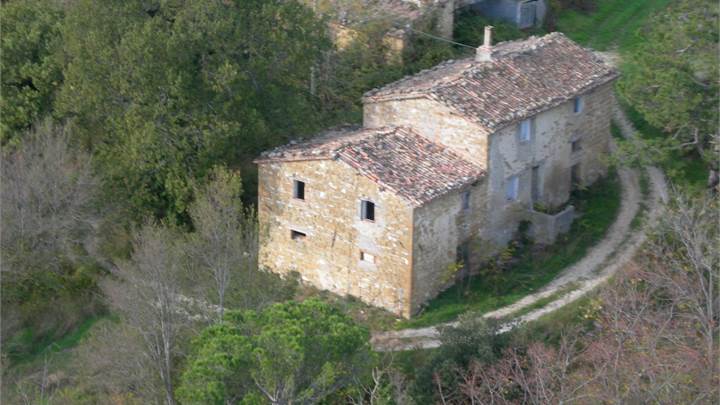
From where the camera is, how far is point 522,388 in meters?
28.4

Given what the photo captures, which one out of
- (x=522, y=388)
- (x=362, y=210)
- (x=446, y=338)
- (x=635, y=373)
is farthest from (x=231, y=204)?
(x=635, y=373)

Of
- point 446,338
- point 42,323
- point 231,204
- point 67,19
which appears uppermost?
point 67,19

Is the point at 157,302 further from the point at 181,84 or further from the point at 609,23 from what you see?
the point at 609,23

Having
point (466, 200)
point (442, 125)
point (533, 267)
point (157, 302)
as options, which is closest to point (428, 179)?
point (466, 200)

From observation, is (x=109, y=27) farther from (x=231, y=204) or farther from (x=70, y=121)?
(x=231, y=204)

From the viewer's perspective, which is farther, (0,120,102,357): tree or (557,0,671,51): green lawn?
(557,0,671,51): green lawn

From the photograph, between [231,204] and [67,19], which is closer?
[231,204]

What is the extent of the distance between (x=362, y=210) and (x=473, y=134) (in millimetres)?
3516

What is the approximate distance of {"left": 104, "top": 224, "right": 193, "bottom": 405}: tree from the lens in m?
29.2

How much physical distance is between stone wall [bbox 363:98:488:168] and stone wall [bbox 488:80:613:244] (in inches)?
16.3

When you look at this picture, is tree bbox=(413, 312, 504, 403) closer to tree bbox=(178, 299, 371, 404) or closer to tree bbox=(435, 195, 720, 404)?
tree bbox=(435, 195, 720, 404)

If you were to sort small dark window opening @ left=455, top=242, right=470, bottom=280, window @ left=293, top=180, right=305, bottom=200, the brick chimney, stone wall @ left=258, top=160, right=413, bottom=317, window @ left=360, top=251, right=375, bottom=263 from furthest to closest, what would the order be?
the brick chimney
small dark window opening @ left=455, top=242, right=470, bottom=280
window @ left=293, top=180, right=305, bottom=200
window @ left=360, top=251, right=375, bottom=263
stone wall @ left=258, top=160, right=413, bottom=317

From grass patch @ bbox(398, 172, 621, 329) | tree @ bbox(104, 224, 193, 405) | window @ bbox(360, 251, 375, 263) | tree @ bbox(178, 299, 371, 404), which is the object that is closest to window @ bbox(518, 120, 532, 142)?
grass patch @ bbox(398, 172, 621, 329)

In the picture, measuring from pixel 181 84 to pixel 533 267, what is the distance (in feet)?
33.8
